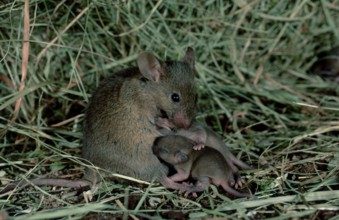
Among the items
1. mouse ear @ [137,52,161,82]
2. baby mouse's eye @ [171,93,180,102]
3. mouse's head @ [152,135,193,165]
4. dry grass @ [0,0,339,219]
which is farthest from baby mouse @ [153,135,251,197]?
mouse ear @ [137,52,161,82]

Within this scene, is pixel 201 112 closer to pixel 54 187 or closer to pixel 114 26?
pixel 114 26

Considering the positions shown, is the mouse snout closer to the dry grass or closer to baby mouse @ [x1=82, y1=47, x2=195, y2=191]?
baby mouse @ [x1=82, y1=47, x2=195, y2=191]

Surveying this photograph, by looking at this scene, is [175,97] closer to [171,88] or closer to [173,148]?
[171,88]

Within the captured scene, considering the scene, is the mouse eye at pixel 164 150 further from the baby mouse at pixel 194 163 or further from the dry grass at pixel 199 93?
the dry grass at pixel 199 93

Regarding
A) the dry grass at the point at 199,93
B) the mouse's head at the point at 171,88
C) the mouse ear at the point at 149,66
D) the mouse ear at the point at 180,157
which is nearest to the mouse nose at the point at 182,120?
the mouse's head at the point at 171,88

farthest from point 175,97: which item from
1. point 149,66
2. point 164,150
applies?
point 164,150

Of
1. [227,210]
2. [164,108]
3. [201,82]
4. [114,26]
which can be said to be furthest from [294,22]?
[227,210]

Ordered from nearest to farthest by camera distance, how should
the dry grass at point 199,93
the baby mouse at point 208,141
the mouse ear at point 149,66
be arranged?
the dry grass at point 199,93 < the mouse ear at point 149,66 < the baby mouse at point 208,141
